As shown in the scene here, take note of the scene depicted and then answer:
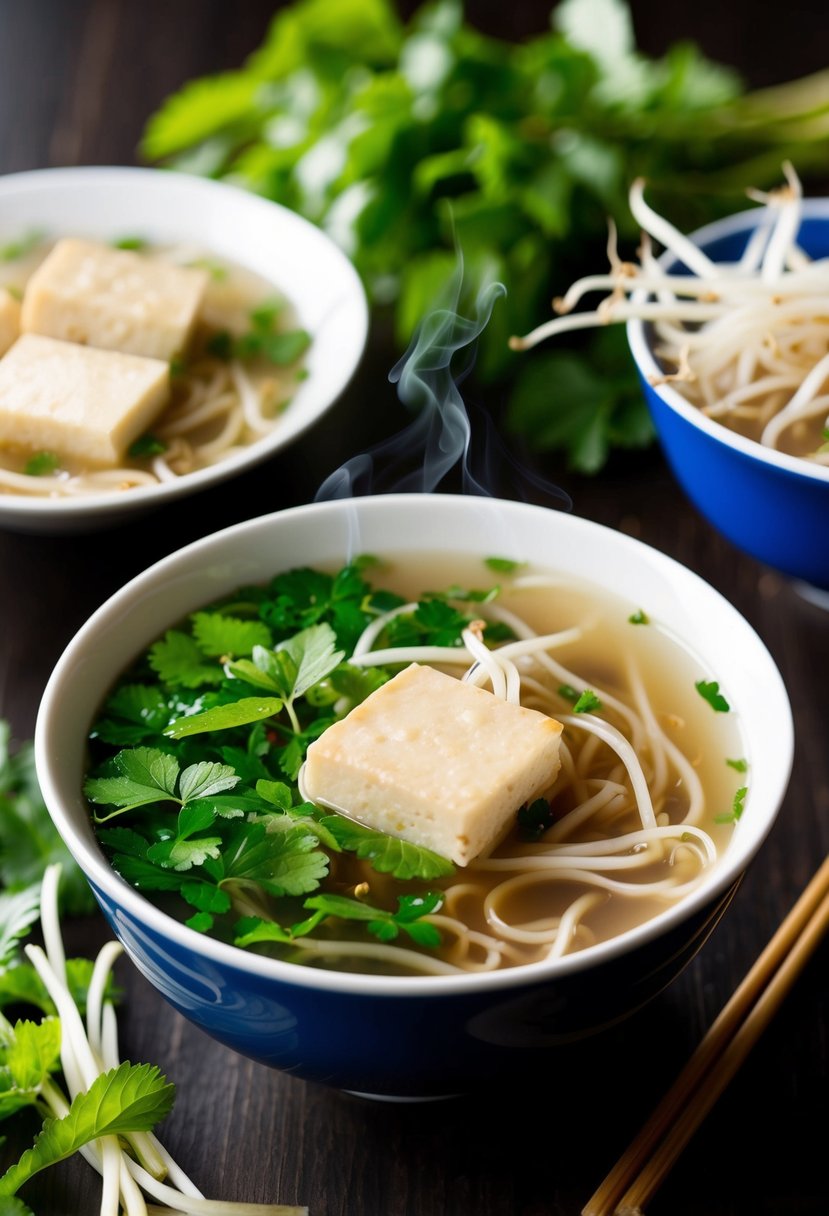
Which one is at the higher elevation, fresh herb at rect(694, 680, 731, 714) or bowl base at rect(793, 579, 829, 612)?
fresh herb at rect(694, 680, 731, 714)

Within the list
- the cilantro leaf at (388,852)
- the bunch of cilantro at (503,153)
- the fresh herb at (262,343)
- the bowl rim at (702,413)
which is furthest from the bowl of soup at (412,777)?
the fresh herb at (262,343)

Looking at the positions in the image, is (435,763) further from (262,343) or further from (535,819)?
(262,343)

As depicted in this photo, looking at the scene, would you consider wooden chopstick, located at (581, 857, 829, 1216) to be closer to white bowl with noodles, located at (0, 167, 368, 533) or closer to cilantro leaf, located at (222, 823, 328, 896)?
cilantro leaf, located at (222, 823, 328, 896)

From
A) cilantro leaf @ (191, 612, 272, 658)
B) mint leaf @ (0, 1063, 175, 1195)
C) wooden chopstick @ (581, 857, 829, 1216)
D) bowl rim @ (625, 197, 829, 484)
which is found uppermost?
bowl rim @ (625, 197, 829, 484)

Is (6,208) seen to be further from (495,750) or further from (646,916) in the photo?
(646,916)

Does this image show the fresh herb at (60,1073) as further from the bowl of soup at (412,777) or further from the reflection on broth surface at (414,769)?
the reflection on broth surface at (414,769)

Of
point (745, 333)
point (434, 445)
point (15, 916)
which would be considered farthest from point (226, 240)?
point (15, 916)

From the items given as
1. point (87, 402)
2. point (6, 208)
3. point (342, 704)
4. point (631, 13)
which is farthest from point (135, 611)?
point (631, 13)

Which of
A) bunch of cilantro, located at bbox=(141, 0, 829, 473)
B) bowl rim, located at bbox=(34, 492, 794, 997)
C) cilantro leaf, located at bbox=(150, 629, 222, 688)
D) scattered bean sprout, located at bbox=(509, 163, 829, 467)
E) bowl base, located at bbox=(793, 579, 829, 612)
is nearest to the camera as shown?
bowl rim, located at bbox=(34, 492, 794, 997)

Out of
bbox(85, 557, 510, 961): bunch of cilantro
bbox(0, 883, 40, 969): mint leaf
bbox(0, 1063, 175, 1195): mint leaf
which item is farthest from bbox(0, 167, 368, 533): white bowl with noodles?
bbox(0, 1063, 175, 1195): mint leaf
